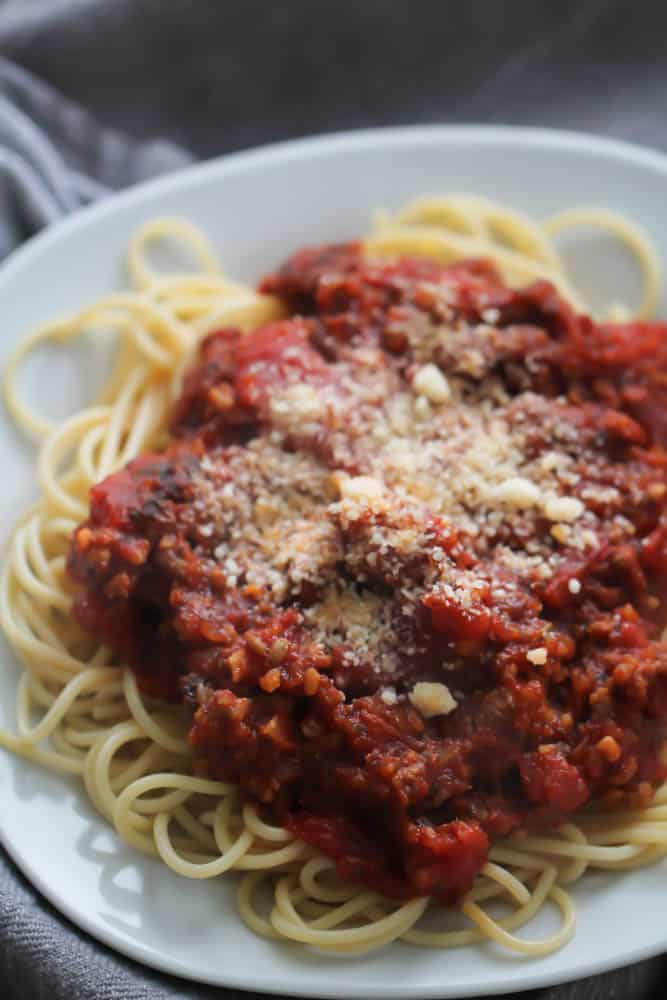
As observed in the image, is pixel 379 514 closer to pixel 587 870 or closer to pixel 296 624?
pixel 296 624

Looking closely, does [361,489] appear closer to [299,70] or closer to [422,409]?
[422,409]

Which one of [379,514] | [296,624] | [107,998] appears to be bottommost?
[107,998]

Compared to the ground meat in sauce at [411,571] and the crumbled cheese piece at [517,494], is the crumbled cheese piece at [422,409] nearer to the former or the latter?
the ground meat in sauce at [411,571]

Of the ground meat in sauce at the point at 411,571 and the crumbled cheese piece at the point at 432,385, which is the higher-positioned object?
the crumbled cheese piece at the point at 432,385

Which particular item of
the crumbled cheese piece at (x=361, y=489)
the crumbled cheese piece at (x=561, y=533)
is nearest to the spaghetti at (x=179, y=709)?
the crumbled cheese piece at (x=561, y=533)

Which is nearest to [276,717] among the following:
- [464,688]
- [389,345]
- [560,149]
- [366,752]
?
[366,752]

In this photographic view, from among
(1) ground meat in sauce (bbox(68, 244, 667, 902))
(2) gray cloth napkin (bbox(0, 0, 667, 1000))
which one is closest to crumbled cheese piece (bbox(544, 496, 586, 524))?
(1) ground meat in sauce (bbox(68, 244, 667, 902))
